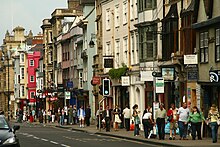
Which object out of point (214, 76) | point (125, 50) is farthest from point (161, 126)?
point (125, 50)

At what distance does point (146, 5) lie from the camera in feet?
173

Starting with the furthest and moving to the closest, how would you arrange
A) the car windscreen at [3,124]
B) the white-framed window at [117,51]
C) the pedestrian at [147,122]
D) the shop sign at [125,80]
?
the white-framed window at [117,51], the shop sign at [125,80], the pedestrian at [147,122], the car windscreen at [3,124]

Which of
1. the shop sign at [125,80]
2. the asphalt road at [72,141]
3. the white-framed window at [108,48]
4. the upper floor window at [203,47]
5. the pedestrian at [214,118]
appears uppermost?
the white-framed window at [108,48]

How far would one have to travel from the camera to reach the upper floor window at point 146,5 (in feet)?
170

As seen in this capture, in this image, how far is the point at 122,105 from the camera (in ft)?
202

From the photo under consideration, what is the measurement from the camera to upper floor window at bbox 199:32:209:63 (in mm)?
40969

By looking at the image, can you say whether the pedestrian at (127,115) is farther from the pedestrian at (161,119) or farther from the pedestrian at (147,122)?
the pedestrian at (161,119)

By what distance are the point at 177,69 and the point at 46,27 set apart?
224 ft

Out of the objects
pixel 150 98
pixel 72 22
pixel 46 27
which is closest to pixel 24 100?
pixel 46 27

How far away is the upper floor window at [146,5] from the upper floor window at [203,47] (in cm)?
1026

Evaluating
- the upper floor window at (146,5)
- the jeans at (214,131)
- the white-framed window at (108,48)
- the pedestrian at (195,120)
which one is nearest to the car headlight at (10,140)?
the jeans at (214,131)

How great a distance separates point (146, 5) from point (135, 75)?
21.4 ft

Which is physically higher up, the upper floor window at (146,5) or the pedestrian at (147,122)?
the upper floor window at (146,5)

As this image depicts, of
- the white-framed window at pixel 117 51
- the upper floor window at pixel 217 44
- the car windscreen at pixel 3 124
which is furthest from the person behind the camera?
the white-framed window at pixel 117 51
